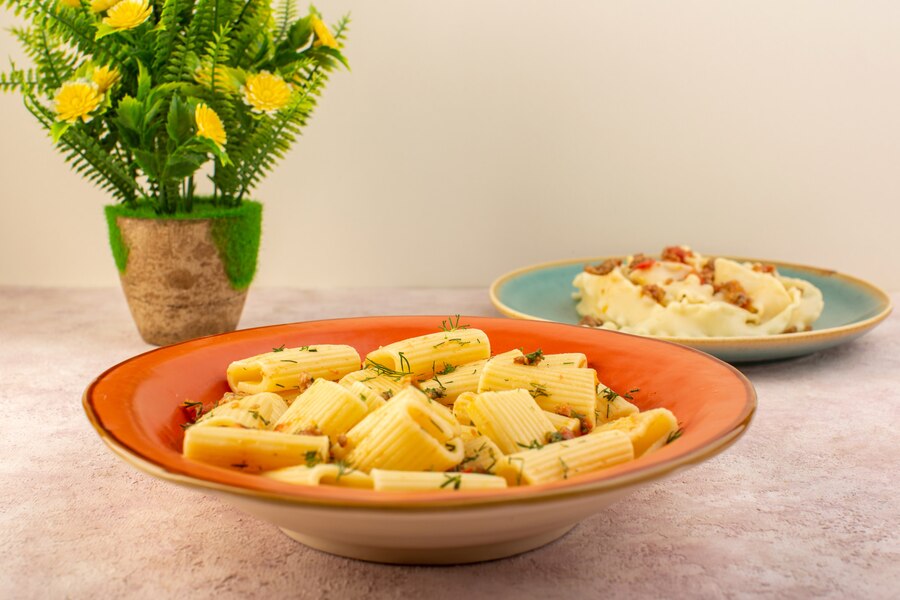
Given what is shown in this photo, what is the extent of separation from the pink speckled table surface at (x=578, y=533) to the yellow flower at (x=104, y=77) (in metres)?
0.51

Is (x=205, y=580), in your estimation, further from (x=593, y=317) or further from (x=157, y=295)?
(x=593, y=317)

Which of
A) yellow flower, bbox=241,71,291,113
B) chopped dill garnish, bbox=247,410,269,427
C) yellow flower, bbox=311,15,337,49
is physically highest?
yellow flower, bbox=311,15,337,49

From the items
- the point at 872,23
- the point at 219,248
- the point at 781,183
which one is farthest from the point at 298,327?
the point at 872,23

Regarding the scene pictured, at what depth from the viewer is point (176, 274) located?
161 cm

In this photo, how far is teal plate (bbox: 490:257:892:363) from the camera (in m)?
1.42

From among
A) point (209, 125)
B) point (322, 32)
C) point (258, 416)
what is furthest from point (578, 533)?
point (322, 32)

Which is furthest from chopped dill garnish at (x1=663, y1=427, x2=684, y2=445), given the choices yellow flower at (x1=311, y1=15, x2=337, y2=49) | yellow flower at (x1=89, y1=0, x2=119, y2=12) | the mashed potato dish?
yellow flower at (x1=89, y1=0, x2=119, y2=12)

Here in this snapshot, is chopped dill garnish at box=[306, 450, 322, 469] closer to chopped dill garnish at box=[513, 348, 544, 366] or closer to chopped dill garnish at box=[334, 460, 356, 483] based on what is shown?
chopped dill garnish at box=[334, 460, 356, 483]

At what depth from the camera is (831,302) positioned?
1797 mm

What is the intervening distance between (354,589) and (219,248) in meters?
0.96

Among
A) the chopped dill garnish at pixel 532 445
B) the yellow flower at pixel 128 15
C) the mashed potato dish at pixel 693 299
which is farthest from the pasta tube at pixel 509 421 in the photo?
the yellow flower at pixel 128 15

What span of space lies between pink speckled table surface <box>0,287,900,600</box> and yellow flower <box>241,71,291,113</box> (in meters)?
0.56

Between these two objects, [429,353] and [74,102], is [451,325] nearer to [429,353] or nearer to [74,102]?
[429,353]

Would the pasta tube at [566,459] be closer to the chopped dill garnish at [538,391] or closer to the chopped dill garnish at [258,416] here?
the chopped dill garnish at [538,391]
